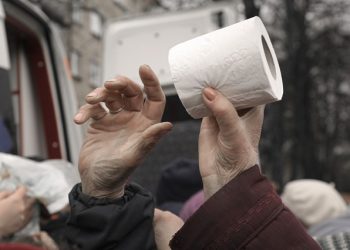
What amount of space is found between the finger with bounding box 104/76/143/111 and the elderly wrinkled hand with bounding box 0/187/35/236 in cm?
62

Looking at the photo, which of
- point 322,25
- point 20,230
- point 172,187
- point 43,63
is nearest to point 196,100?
point 20,230

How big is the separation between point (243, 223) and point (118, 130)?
1.47 feet

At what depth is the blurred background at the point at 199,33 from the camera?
3.78 m

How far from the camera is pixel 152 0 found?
44.6 feet

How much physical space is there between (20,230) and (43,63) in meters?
1.92

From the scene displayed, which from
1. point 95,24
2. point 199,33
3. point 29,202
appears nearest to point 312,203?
point 199,33

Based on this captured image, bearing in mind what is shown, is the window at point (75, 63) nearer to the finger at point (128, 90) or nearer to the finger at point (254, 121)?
the finger at point (128, 90)

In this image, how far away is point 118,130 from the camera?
1572 millimetres

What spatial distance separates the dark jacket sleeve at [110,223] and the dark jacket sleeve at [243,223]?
0.22 m

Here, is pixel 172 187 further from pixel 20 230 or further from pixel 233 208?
pixel 233 208

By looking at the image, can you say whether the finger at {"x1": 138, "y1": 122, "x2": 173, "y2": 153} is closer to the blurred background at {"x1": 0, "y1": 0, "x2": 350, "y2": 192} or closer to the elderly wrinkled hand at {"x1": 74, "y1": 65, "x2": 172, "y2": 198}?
the elderly wrinkled hand at {"x1": 74, "y1": 65, "x2": 172, "y2": 198}

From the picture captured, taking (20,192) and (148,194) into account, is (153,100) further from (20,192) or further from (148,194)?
(20,192)

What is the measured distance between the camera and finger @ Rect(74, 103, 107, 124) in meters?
1.48

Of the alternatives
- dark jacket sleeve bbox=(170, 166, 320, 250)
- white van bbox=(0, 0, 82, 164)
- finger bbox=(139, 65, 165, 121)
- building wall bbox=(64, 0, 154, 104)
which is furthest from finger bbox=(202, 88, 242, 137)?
building wall bbox=(64, 0, 154, 104)
